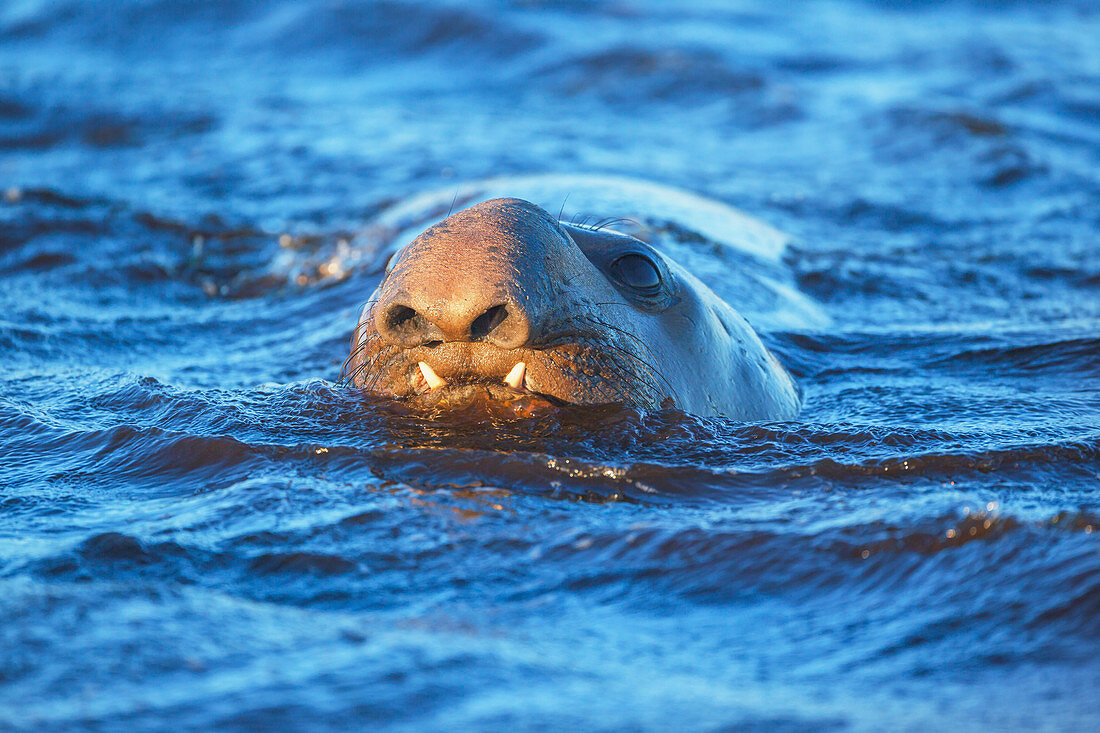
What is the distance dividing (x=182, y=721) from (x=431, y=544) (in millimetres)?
943

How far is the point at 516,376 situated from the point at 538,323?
0.62 ft

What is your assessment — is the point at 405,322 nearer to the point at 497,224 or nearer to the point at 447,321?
the point at 447,321

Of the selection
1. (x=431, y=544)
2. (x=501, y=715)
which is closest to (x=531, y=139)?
(x=431, y=544)

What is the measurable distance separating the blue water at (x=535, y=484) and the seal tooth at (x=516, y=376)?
178 mm

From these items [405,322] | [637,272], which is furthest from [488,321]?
[637,272]

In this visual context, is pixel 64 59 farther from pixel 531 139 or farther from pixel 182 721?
pixel 182 721

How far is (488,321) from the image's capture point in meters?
3.38

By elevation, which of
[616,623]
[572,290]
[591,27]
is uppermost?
[591,27]

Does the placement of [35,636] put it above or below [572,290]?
below

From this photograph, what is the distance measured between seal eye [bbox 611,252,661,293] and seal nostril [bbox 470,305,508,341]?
74cm

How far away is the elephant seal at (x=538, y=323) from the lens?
335 centimetres

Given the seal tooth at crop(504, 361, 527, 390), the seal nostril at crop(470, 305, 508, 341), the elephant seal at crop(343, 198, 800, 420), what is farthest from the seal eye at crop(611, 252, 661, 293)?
the seal nostril at crop(470, 305, 508, 341)

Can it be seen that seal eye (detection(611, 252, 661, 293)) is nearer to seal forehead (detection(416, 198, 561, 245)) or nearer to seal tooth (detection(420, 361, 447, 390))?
seal forehead (detection(416, 198, 561, 245))

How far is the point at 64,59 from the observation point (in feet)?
50.3
